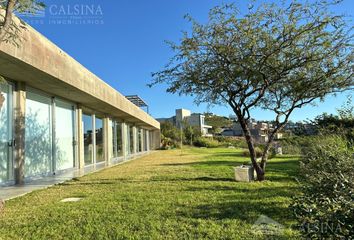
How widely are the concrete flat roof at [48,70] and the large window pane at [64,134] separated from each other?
49 cm

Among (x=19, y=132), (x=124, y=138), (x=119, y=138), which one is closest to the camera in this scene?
(x=19, y=132)

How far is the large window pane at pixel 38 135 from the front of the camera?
991 cm

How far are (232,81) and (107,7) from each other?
184 inches

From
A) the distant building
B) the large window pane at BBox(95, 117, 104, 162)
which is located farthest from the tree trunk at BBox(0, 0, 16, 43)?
the large window pane at BBox(95, 117, 104, 162)

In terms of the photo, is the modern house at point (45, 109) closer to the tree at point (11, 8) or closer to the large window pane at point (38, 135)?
the large window pane at point (38, 135)

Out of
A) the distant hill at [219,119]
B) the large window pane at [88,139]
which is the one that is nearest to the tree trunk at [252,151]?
the distant hill at [219,119]

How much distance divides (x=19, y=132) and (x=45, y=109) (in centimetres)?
205

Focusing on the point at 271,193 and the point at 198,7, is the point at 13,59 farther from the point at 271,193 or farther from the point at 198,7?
the point at 271,193

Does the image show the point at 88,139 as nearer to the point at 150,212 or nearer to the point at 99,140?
the point at 99,140

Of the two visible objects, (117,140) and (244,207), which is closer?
(244,207)

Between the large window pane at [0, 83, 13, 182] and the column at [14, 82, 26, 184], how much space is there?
0.61 feet

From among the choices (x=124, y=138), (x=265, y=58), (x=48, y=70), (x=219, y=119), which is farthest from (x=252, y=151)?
(x=124, y=138)

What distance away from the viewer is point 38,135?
10.6 m

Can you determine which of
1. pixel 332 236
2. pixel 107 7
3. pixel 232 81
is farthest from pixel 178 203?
pixel 107 7
